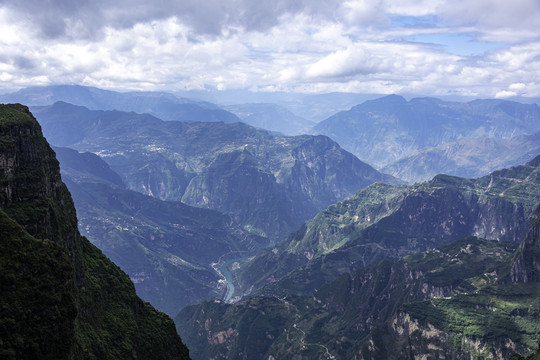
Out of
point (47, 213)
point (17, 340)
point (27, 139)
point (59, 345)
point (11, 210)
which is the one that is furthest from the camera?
point (27, 139)

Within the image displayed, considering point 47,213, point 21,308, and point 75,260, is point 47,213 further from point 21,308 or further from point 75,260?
point 21,308

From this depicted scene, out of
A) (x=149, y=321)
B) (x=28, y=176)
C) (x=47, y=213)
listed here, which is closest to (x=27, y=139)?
(x=28, y=176)

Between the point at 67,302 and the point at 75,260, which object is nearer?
the point at 67,302

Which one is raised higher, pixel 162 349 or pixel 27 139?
pixel 27 139

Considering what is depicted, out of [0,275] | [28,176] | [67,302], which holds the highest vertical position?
[28,176]

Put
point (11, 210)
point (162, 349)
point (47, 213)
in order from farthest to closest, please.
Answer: point (162, 349) → point (47, 213) → point (11, 210)

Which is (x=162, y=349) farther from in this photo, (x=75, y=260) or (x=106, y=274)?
(x=75, y=260)
